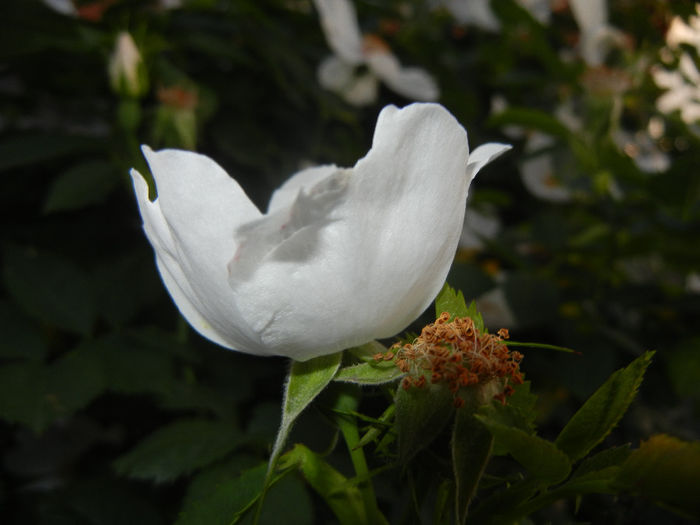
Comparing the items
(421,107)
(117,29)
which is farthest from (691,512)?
(117,29)

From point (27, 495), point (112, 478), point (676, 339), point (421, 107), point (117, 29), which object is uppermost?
point (421, 107)

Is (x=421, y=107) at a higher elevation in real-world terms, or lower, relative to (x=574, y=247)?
higher

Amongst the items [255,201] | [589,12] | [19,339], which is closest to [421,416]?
[19,339]

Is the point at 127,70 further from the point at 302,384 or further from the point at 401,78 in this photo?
the point at 302,384

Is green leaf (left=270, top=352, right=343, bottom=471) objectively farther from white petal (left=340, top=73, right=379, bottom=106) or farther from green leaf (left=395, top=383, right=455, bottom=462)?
white petal (left=340, top=73, right=379, bottom=106)

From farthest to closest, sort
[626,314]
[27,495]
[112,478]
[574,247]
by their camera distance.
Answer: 1. [626,314]
2. [574,247]
3. [27,495]
4. [112,478]

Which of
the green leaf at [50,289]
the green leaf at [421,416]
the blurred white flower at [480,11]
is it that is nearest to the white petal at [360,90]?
the blurred white flower at [480,11]

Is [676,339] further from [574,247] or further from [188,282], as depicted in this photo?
[188,282]
